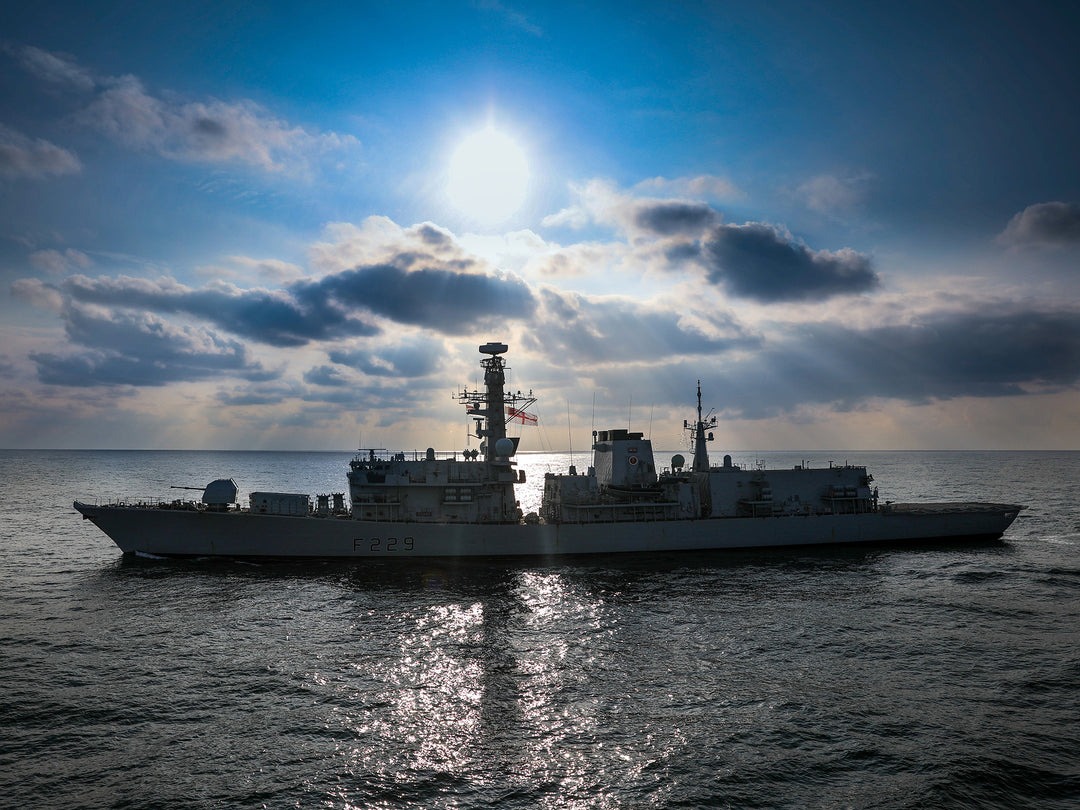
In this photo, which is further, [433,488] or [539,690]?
[433,488]

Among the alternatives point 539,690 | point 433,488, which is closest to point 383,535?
point 433,488

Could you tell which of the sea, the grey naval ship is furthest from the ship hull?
the sea

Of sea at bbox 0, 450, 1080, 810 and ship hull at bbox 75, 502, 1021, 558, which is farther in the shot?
ship hull at bbox 75, 502, 1021, 558

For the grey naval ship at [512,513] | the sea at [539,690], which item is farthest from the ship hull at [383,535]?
the sea at [539,690]

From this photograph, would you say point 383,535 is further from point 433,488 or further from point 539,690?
point 539,690

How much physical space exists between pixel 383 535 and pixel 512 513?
8.43 metres

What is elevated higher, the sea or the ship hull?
the ship hull

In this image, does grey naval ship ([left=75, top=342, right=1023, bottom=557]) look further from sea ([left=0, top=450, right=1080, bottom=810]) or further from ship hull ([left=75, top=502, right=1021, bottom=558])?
sea ([left=0, top=450, right=1080, bottom=810])

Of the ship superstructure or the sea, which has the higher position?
the ship superstructure

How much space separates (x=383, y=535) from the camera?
34.2 metres

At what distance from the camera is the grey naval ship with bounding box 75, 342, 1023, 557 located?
3412 cm

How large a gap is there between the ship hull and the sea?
9.25 feet

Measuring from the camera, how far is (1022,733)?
574 inches

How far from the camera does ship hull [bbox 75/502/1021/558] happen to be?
3375 cm
